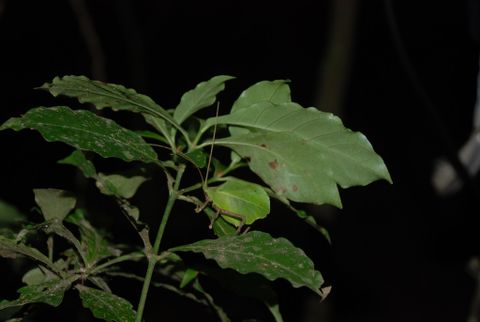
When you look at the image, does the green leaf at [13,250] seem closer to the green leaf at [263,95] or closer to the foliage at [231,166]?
the foliage at [231,166]

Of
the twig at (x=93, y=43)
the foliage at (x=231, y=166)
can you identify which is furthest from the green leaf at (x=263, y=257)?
the twig at (x=93, y=43)

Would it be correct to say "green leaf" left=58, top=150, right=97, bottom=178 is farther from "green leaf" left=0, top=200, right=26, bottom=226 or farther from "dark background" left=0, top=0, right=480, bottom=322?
"dark background" left=0, top=0, right=480, bottom=322

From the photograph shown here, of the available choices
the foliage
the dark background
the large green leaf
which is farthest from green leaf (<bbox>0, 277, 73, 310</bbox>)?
the dark background

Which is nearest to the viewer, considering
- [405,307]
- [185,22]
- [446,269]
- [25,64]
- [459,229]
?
[459,229]

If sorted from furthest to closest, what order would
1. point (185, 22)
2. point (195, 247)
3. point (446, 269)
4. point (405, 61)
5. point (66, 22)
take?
point (446, 269) → point (185, 22) → point (66, 22) → point (405, 61) → point (195, 247)

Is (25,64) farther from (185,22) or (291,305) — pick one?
(291,305)

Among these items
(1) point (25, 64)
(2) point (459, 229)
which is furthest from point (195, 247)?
(1) point (25, 64)

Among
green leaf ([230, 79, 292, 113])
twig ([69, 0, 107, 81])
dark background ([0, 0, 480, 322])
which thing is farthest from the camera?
dark background ([0, 0, 480, 322])
